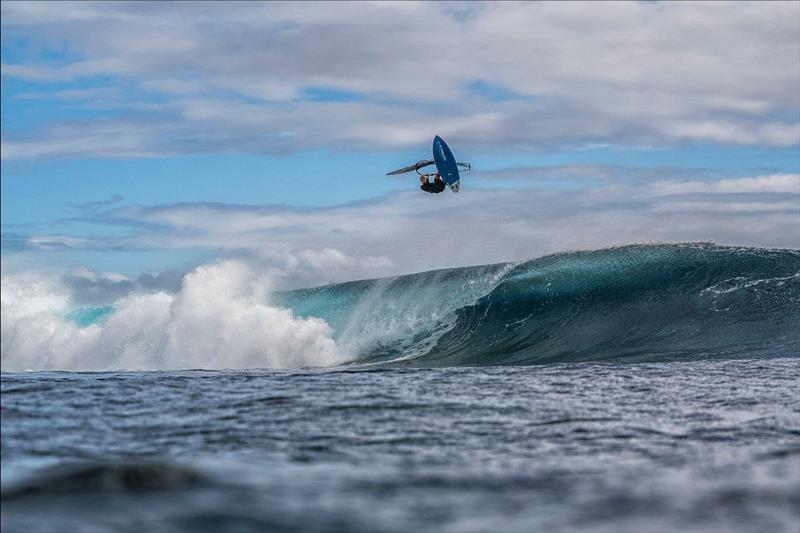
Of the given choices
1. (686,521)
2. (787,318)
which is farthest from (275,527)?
(787,318)

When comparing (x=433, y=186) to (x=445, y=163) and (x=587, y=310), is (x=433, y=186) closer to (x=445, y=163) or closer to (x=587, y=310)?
(x=445, y=163)

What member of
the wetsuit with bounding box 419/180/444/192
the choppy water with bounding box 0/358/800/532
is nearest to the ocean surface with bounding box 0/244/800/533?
the choppy water with bounding box 0/358/800/532

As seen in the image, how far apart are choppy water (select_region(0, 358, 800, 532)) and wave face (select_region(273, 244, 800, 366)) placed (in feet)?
20.4

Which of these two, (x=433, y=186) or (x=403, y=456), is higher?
(x=433, y=186)

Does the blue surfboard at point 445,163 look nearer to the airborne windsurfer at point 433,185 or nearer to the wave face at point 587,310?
the airborne windsurfer at point 433,185

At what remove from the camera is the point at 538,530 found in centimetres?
433

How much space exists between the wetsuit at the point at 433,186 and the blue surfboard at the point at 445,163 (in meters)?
0.87

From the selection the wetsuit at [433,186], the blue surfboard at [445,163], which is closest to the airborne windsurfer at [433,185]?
the wetsuit at [433,186]

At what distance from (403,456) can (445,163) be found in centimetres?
1233

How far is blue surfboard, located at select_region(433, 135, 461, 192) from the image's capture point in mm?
17891

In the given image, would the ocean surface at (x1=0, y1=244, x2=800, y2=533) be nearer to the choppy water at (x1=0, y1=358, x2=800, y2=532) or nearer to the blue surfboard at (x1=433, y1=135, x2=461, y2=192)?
the choppy water at (x1=0, y1=358, x2=800, y2=532)

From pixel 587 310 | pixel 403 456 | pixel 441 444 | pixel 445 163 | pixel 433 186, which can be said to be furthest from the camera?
pixel 587 310

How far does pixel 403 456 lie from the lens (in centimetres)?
614

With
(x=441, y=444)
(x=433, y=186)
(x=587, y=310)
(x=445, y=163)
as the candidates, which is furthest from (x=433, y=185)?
(x=441, y=444)
